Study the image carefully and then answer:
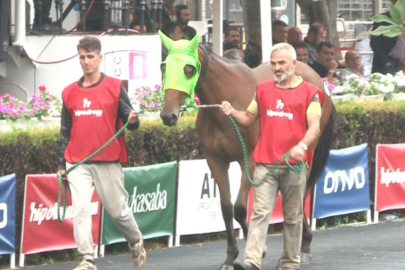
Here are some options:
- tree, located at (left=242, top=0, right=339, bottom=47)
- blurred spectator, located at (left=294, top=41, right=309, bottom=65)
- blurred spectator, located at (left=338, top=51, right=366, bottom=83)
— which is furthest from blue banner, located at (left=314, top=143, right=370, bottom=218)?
tree, located at (left=242, top=0, right=339, bottom=47)

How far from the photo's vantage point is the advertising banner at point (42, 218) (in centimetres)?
977

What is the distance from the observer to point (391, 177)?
1295cm

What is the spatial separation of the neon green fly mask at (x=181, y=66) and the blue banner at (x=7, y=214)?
1.78 m

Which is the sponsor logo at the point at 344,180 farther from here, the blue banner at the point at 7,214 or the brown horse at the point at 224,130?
the blue banner at the point at 7,214

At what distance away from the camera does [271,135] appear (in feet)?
27.3

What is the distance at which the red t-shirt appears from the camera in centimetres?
827

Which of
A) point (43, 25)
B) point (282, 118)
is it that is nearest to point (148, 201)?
point (282, 118)

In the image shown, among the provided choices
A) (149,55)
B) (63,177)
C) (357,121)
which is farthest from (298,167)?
(149,55)

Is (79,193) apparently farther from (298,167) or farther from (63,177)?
(298,167)

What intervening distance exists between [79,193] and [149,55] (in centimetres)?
565

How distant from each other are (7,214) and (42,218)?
406mm

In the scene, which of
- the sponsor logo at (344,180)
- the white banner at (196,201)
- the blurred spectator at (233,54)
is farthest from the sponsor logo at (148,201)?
the blurred spectator at (233,54)

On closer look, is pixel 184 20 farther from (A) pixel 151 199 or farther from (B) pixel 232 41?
(A) pixel 151 199

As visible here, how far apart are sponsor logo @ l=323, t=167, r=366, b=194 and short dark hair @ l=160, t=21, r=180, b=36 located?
345cm
